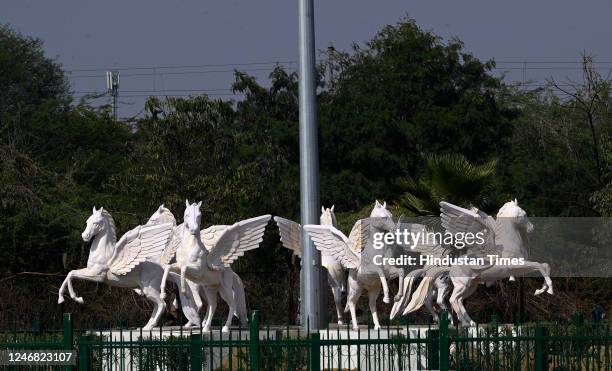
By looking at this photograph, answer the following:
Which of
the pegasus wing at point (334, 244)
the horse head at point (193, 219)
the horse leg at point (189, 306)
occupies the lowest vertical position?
the horse leg at point (189, 306)

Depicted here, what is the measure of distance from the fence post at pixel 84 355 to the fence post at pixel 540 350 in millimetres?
4414

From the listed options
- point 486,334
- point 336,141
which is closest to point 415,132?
point 336,141

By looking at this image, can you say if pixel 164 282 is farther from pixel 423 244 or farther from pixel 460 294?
pixel 460 294

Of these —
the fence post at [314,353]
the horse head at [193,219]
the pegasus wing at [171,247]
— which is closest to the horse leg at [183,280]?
the horse head at [193,219]

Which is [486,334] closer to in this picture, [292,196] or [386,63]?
[292,196]

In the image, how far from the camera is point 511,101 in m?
46.7

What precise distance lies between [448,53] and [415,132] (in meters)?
2.95

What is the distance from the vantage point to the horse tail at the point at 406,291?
18.7m

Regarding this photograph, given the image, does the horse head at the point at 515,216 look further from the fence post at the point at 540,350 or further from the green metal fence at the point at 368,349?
the fence post at the point at 540,350

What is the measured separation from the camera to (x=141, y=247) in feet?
59.2

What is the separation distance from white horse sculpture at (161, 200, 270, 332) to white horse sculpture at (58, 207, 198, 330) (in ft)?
1.00

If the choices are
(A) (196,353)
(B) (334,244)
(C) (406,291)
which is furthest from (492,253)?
(A) (196,353)

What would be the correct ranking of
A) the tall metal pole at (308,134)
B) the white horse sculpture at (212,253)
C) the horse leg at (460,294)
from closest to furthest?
the white horse sculpture at (212,253) < the tall metal pole at (308,134) < the horse leg at (460,294)

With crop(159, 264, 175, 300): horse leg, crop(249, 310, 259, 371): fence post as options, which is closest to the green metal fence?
crop(249, 310, 259, 371): fence post
